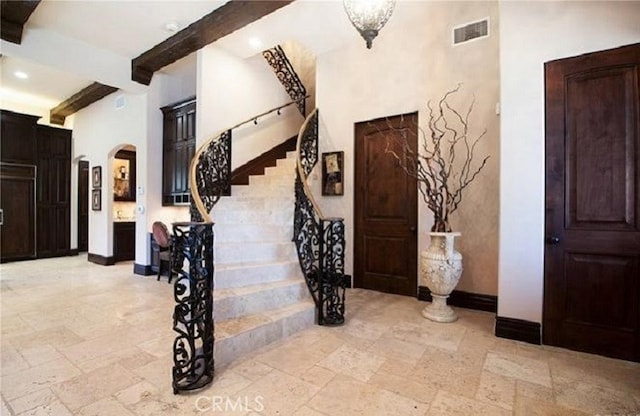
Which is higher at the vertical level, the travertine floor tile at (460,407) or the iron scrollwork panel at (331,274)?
the iron scrollwork panel at (331,274)

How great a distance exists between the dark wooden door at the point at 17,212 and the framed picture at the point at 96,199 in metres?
1.44

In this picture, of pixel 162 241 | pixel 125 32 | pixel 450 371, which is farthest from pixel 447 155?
pixel 125 32

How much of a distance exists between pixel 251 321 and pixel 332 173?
274 cm

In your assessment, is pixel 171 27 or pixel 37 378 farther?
pixel 171 27

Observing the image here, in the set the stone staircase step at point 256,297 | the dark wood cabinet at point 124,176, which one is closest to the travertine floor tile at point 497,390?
the stone staircase step at point 256,297

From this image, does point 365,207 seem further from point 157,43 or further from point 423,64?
point 157,43

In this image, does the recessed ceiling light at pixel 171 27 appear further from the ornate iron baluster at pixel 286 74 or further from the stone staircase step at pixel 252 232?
the stone staircase step at pixel 252 232

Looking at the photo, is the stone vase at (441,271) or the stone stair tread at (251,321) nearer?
the stone stair tread at (251,321)

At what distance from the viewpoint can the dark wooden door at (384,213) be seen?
417 centimetres

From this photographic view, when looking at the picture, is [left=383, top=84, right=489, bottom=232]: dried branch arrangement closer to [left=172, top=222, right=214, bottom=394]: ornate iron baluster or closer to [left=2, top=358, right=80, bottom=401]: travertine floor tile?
[left=172, top=222, right=214, bottom=394]: ornate iron baluster

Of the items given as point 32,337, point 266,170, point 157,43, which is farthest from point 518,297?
point 157,43

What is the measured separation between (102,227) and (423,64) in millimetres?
6996

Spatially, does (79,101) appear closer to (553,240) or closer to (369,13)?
(369,13)

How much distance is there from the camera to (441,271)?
10.6 ft
